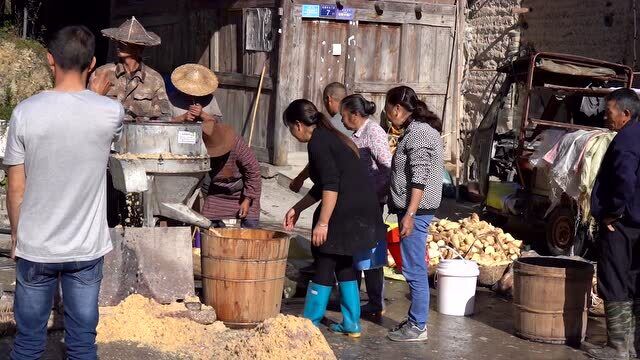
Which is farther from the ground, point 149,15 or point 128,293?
point 149,15

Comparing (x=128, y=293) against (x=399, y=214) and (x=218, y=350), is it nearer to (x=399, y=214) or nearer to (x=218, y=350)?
(x=218, y=350)

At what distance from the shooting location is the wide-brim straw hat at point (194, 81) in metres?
8.09

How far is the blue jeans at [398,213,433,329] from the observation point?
668 centimetres

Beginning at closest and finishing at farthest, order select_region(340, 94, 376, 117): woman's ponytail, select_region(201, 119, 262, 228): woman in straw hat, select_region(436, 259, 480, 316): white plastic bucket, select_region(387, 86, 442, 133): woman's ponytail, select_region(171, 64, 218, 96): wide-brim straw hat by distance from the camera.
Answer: select_region(387, 86, 442, 133): woman's ponytail, select_region(340, 94, 376, 117): woman's ponytail, select_region(436, 259, 480, 316): white plastic bucket, select_region(201, 119, 262, 228): woman in straw hat, select_region(171, 64, 218, 96): wide-brim straw hat

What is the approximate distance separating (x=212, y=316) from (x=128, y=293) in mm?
627

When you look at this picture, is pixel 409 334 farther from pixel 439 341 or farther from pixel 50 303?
pixel 50 303

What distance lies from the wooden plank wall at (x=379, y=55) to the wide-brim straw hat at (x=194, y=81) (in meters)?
5.50

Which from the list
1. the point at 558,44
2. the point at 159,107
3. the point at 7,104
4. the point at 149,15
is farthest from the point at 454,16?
the point at 159,107

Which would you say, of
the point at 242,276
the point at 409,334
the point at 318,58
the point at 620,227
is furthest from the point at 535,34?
the point at 242,276

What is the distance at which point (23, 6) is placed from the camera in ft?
46.0

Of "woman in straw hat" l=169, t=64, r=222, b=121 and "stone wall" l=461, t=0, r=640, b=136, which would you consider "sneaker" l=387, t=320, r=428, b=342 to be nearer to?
"woman in straw hat" l=169, t=64, r=222, b=121

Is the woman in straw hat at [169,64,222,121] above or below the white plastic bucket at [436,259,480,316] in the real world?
above

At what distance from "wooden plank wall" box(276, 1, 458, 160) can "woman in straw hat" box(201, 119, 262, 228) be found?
5893mm

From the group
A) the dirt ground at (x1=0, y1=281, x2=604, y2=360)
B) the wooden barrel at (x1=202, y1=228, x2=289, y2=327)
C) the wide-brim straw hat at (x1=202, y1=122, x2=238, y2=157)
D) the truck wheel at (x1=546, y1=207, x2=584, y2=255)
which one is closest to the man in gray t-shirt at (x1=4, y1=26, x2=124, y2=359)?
the dirt ground at (x1=0, y1=281, x2=604, y2=360)
